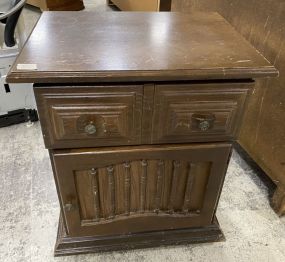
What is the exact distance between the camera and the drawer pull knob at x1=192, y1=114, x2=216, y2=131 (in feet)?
2.31

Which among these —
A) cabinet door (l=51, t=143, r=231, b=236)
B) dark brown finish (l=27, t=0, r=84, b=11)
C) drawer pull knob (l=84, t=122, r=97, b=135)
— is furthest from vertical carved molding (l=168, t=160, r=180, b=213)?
dark brown finish (l=27, t=0, r=84, b=11)

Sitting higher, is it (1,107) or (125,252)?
(1,107)

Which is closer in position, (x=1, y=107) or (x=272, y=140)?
(x=272, y=140)

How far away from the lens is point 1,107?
4.68 ft

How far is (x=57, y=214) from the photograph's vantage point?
43.2 inches

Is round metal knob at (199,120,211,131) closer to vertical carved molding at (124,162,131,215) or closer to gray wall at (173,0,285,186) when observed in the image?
vertical carved molding at (124,162,131,215)

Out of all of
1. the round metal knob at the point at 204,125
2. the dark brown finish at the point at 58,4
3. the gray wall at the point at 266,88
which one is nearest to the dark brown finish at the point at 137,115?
the round metal knob at the point at 204,125

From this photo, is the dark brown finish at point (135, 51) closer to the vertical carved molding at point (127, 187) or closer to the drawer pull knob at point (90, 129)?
the drawer pull knob at point (90, 129)

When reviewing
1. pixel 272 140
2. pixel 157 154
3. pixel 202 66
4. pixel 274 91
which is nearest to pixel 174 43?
pixel 202 66

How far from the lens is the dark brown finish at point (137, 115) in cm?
64

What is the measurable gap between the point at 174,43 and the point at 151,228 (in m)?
0.58

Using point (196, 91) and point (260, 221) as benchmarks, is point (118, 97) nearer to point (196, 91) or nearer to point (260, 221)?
point (196, 91)

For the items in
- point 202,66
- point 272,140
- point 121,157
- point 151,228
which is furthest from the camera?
point 272,140

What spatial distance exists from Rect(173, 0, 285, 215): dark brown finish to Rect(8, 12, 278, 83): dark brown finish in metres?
0.23
